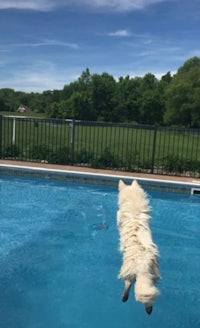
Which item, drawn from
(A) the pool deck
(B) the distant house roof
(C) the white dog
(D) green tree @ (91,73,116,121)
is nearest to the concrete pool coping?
(A) the pool deck

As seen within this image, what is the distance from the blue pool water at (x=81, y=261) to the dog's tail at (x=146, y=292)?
5.74 ft

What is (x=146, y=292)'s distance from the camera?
3.34 m

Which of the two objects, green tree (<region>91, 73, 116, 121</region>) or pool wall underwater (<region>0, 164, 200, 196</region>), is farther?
green tree (<region>91, 73, 116, 121</region>)

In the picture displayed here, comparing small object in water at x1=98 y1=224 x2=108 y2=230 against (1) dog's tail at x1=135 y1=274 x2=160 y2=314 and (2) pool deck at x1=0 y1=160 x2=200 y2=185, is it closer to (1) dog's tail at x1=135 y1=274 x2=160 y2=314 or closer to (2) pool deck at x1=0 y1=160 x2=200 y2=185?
(2) pool deck at x1=0 y1=160 x2=200 y2=185

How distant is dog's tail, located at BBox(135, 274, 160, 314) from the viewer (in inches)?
131

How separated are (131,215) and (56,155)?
29.9 ft

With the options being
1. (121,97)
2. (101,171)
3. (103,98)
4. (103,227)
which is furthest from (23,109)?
(103,227)

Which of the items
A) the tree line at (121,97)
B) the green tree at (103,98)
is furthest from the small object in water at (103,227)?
the green tree at (103,98)

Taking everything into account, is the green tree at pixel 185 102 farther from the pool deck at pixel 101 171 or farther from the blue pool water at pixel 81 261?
the blue pool water at pixel 81 261

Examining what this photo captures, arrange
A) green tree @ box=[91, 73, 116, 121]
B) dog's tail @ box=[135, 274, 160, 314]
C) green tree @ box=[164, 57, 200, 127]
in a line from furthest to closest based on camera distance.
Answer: green tree @ box=[91, 73, 116, 121], green tree @ box=[164, 57, 200, 127], dog's tail @ box=[135, 274, 160, 314]

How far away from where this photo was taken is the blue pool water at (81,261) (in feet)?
17.0

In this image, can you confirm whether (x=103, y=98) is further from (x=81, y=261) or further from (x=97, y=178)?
(x=81, y=261)

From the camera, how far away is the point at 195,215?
9984 millimetres

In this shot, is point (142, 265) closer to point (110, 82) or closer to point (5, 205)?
point (5, 205)
